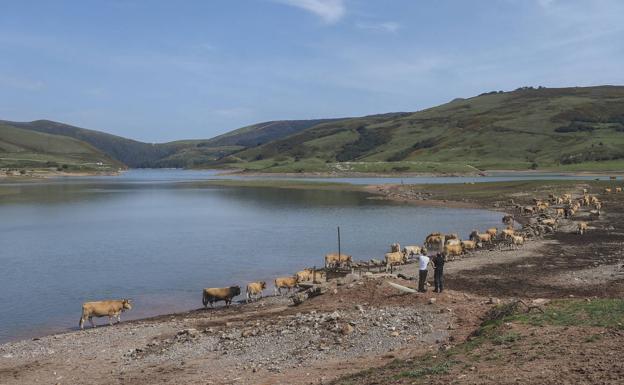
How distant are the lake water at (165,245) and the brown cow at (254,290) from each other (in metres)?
3.13

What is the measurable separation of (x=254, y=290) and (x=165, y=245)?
23.1 meters

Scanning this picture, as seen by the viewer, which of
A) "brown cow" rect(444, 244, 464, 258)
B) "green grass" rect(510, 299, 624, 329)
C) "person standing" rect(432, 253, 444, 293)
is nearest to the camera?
"green grass" rect(510, 299, 624, 329)

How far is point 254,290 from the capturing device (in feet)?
102

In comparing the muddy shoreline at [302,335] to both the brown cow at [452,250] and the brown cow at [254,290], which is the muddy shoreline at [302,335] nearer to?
the brown cow at [254,290]

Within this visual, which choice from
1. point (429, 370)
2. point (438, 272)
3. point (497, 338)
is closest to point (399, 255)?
point (438, 272)

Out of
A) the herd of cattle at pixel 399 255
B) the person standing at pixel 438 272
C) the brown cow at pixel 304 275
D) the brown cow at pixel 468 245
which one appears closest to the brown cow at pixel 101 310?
the herd of cattle at pixel 399 255

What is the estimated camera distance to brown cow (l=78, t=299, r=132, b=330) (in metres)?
26.2

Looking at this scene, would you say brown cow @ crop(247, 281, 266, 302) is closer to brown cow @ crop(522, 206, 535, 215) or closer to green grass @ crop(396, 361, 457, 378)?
green grass @ crop(396, 361, 457, 378)

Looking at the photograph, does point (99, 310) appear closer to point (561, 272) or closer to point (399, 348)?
point (399, 348)

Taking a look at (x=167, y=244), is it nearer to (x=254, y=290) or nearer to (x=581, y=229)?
(x=254, y=290)

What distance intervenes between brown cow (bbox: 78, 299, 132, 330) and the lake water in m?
1.20

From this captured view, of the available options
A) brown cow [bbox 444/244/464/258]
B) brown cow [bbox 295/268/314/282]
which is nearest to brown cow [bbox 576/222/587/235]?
brown cow [bbox 444/244/464/258]

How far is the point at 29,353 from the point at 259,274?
18246 millimetres

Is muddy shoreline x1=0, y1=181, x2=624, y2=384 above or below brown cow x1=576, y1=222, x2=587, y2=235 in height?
below
